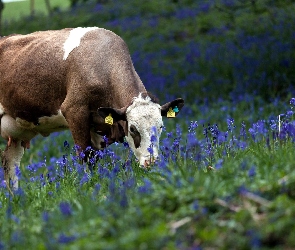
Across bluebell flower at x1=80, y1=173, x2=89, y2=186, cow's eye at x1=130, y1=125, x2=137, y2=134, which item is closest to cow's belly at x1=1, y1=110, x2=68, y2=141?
cow's eye at x1=130, y1=125, x2=137, y2=134

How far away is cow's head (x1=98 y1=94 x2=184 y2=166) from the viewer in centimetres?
691

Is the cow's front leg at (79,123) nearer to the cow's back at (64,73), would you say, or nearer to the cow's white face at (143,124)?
the cow's back at (64,73)

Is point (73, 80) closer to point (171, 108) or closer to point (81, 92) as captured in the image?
point (81, 92)

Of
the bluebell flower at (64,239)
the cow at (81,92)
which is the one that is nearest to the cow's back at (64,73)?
the cow at (81,92)

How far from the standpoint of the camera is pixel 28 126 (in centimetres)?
880

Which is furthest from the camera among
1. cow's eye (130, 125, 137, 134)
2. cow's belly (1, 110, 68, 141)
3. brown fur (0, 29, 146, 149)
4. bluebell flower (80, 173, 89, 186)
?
cow's belly (1, 110, 68, 141)

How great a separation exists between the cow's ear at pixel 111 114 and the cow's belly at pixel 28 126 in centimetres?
107

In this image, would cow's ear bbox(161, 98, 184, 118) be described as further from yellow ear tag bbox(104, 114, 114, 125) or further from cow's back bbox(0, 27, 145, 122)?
yellow ear tag bbox(104, 114, 114, 125)

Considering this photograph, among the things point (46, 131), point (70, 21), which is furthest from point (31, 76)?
point (70, 21)

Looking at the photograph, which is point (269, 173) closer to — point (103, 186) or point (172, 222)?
point (172, 222)

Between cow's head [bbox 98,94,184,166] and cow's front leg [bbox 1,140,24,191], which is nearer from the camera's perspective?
cow's head [bbox 98,94,184,166]

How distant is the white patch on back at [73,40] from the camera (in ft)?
26.1

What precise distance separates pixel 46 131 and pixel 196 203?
16.5 feet

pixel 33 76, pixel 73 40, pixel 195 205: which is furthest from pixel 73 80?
pixel 195 205
